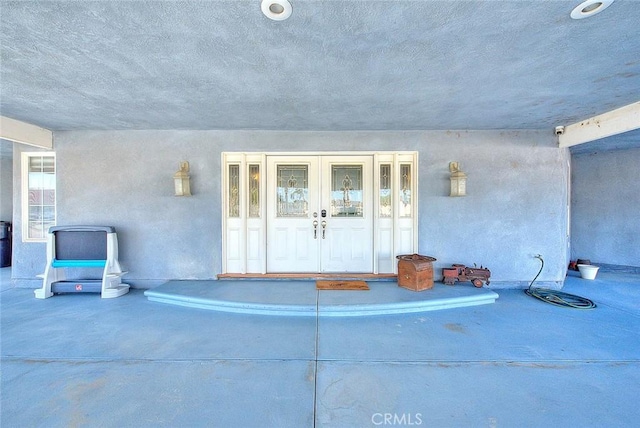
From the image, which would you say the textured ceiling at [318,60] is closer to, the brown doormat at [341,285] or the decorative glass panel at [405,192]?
the decorative glass panel at [405,192]

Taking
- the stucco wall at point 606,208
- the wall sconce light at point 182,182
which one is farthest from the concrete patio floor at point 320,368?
the stucco wall at point 606,208

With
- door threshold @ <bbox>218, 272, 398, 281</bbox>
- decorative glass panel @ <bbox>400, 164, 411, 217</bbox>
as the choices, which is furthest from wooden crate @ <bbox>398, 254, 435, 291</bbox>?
decorative glass panel @ <bbox>400, 164, 411, 217</bbox>

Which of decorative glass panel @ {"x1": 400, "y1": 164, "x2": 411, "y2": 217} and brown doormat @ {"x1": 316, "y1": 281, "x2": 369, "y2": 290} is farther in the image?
decorative glass panel @ {"x1": 400, "y1": 164, "x2": 411, "y2": 217}

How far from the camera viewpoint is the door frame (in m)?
4.50

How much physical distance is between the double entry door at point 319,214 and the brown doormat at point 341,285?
393mm

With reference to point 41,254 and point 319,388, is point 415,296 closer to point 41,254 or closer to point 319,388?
point 319,388

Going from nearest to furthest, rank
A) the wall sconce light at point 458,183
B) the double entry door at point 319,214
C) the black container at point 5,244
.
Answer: the wall sconce light at point 458,183, the double entry door at point 319,214, the black container at point 5,244

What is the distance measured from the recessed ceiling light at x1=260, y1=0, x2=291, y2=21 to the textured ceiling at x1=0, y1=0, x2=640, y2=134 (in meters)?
0.06

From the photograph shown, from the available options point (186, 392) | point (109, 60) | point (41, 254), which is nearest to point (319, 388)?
point (186, 392)

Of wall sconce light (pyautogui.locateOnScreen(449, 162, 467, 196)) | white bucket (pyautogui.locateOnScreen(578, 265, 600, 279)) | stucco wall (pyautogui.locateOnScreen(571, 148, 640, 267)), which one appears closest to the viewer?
wall sconce light (pyautogui.locateOnScreen(449, 162, 467, 196))

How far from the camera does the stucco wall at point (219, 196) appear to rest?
4352 mm

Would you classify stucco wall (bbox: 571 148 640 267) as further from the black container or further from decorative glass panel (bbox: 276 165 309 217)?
the black container

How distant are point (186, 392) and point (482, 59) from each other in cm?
366

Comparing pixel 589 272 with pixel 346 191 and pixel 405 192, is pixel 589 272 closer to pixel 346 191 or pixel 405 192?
pixel 405 192
